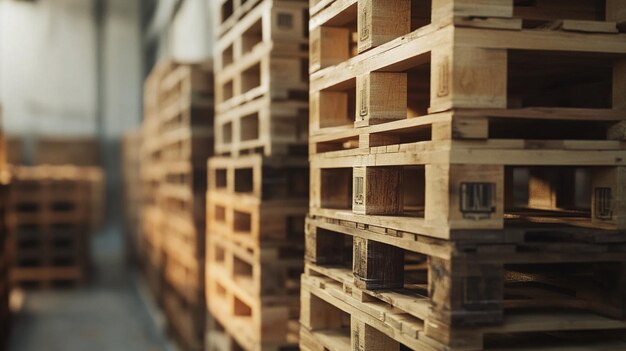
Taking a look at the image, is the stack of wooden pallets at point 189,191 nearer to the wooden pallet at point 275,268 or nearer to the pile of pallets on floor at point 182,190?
the pile of pallets on floor at point 182,190

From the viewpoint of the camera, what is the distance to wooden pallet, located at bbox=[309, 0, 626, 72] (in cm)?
218

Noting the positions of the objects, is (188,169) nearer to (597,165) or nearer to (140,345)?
(140,345)

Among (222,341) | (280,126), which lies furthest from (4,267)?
(280,126)

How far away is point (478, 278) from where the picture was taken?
2.17 metres

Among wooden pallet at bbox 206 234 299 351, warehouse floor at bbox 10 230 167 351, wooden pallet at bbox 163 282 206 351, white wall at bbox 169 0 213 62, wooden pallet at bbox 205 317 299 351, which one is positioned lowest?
warehouse floor at bbox 10 230 167 351

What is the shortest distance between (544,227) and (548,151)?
0.90 ft

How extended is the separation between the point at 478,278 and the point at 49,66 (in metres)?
17.4

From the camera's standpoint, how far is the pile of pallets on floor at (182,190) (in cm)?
619

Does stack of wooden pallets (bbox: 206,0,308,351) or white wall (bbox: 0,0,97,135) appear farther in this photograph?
white wall (bbox: 0,0,97,135)

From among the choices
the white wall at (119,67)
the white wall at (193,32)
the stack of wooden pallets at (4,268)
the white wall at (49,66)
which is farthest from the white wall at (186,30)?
the white wall at (49,66)

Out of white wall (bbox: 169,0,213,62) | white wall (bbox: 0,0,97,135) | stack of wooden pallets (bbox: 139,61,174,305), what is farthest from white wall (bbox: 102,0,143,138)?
stack of wooden pallets (bbox: 139,61,174,305)

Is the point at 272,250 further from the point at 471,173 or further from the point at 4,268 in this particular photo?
the point at 4,268

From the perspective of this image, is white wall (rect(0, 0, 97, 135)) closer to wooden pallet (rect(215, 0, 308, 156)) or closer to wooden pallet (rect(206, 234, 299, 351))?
wooden pallet (rect(206, 234, 299, 351))

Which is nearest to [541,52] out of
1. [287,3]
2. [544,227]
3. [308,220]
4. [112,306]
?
[544,227]
